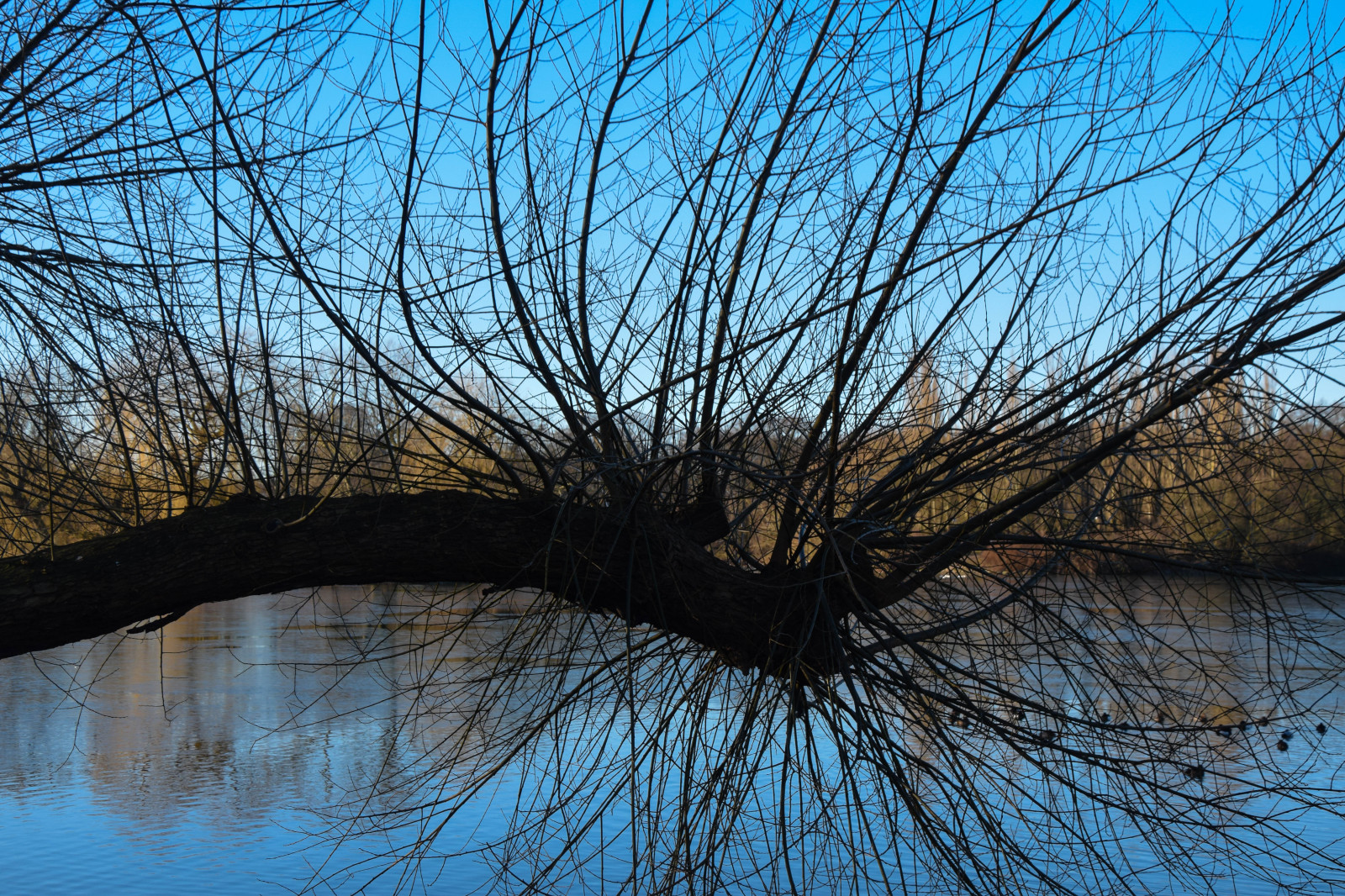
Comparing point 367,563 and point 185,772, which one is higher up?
point 367,563

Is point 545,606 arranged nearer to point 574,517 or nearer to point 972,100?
point 574,517

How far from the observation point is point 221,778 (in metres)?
5.38

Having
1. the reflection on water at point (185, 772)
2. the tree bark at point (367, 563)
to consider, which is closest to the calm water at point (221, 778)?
the reflection on water at point (185, 772)

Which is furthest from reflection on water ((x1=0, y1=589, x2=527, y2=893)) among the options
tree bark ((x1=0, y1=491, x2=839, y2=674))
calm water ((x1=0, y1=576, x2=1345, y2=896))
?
tree bark ((x1=0, y1=491, x2=839, y2=674))

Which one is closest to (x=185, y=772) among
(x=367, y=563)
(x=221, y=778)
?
(x=221, y=778)

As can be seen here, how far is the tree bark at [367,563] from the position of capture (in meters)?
2.86

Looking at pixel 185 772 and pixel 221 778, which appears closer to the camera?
pixel 221 778

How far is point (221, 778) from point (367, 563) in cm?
316

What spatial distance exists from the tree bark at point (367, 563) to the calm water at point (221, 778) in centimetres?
22

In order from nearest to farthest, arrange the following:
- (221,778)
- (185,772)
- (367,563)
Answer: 1. (367,563)
2. (221,778)
3. (185,772)

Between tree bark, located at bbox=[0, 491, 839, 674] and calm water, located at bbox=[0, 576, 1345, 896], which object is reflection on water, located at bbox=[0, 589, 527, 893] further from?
tree bark, located at bbox=[0, 491, 839, 674]

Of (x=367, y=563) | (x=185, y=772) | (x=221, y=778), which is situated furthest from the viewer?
(x=185, y=772)

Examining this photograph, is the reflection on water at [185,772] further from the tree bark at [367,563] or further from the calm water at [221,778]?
the tree bark at [367,563]

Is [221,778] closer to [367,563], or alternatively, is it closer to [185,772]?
[185,772]
